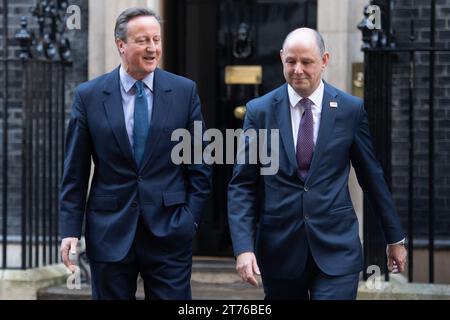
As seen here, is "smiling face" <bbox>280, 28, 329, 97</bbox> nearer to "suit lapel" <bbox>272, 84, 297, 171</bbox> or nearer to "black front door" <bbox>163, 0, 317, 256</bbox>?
"suit lapel" <bbox>272, 84, 297, 171</bbox>

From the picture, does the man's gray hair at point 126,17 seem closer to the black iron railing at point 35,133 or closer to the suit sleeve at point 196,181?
the suit sleeve at point 196,181

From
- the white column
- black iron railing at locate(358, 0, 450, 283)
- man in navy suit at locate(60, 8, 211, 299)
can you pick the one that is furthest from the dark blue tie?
the white column


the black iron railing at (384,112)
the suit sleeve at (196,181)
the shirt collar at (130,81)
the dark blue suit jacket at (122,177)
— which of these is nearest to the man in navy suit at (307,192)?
the suit sleeve at (196,181)

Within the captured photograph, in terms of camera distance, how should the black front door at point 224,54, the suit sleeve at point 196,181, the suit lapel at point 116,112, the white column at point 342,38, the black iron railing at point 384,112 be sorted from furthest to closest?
the black front door at point 224,54 < the white column at point 342,38 < the black iron railing at point 384,112 < the suit sleeve at point 196,181 < the suit lapel at point 116,112

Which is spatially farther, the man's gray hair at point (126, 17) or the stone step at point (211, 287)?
the stone step at point (211, 287)

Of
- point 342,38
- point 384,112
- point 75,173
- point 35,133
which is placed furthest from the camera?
point 35,133

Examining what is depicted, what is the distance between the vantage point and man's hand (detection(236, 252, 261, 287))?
15.9 feet

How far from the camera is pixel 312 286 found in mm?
5000

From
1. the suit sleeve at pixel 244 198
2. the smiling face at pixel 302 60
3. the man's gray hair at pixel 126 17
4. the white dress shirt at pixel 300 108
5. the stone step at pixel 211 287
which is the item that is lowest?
the stone step at pixel 211 287

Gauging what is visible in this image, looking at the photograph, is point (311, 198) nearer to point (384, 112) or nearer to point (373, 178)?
point (373, 178)

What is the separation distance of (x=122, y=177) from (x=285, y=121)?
798 millimetres

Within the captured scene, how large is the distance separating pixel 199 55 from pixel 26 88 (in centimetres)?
159

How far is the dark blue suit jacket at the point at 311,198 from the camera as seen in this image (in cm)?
493

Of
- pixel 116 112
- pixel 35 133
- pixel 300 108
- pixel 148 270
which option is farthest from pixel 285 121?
pixel 35 133
